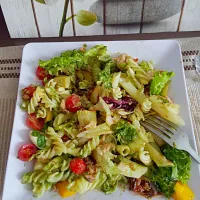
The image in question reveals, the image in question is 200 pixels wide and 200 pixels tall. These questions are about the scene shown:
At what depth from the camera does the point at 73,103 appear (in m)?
1.56

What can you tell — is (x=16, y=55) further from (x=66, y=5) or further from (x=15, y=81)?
(x=66, y=5)

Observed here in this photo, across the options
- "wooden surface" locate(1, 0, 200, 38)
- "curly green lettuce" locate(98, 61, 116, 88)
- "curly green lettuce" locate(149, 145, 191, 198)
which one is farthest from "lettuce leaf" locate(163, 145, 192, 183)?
"wooden surface" locate(1, 0, 200, 38)

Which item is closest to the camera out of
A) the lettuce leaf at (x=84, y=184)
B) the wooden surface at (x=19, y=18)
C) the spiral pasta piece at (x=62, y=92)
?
the lettuce leaf at (x=84, y=184)

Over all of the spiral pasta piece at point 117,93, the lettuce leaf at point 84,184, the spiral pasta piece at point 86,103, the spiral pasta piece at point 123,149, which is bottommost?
the lettuce leaf at point 84,184

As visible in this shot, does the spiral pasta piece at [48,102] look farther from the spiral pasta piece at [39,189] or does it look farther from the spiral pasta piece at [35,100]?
the spiral pasta piece at [39,189]

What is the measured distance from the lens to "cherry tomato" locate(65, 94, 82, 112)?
61.5 inches

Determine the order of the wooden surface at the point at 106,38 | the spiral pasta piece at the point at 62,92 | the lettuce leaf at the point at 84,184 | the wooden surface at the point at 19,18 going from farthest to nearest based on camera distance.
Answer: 1. the wooden surface at the point at 106,38
2. the wooden surface at the point at 19,18
3. the spiral pasta piece at the point at 62,92
4. the lettuce leaf at the point at 84,184

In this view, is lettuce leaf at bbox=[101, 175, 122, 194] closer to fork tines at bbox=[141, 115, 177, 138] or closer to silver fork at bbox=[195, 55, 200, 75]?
fork tines at bbox=[141, 115, 177, 138]

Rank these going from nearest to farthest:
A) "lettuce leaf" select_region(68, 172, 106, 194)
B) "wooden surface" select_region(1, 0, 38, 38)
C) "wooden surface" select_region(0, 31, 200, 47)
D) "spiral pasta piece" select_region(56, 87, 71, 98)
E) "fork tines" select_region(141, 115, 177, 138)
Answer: "lettuce leaf" select_region(68, 172, 106, 194) < "fork tines" select_region(141, 115, 177, 138) < "spiral pasta piece" select_region(56, 87, 71, 98) < "wooden surface" select_region(1, 0, 38, 38) < "wooden surface" select_region(0, 31, 200, 47)

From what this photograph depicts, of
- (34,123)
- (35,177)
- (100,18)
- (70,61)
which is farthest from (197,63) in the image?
(35,177)

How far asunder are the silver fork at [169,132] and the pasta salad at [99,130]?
0.8 inches

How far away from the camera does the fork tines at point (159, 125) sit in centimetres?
151

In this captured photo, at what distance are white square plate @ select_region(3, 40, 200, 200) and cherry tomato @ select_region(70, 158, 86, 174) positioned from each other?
0.28 ft

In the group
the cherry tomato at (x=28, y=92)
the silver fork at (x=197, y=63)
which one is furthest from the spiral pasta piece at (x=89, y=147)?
the silver fork at (x=197, y=63)
